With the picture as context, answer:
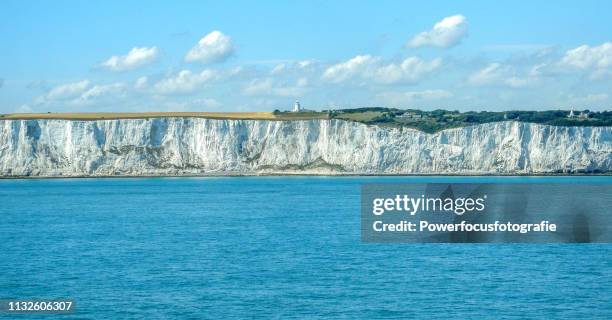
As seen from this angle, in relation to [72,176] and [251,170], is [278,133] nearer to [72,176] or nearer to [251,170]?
[251,170]

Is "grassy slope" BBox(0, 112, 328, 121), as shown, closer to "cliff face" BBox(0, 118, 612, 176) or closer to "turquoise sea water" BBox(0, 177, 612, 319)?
"cliff face" BBox(0, 118, 612, 176)

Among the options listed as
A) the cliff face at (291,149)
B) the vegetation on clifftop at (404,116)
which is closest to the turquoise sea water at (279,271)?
the cliff face at (291,149)

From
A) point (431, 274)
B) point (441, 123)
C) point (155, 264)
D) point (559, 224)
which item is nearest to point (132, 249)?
point (155, 264)

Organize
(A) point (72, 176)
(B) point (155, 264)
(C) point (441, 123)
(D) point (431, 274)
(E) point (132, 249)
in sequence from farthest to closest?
1. (C) point (441, 123)
2. (A) point (72, 176)
3. (E) point (132, 249)
4. (B) point (155, 264)
5. (D) point (431, 274)

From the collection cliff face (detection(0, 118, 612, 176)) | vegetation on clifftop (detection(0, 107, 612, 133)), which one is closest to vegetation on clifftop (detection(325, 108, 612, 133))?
vegetation on clifftop (detection(0, 107, 612, 133))

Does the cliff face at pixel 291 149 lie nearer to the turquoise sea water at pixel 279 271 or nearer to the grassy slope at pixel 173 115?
the grassy slope at pixel 173 115

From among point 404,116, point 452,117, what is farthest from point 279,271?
point 404,116
